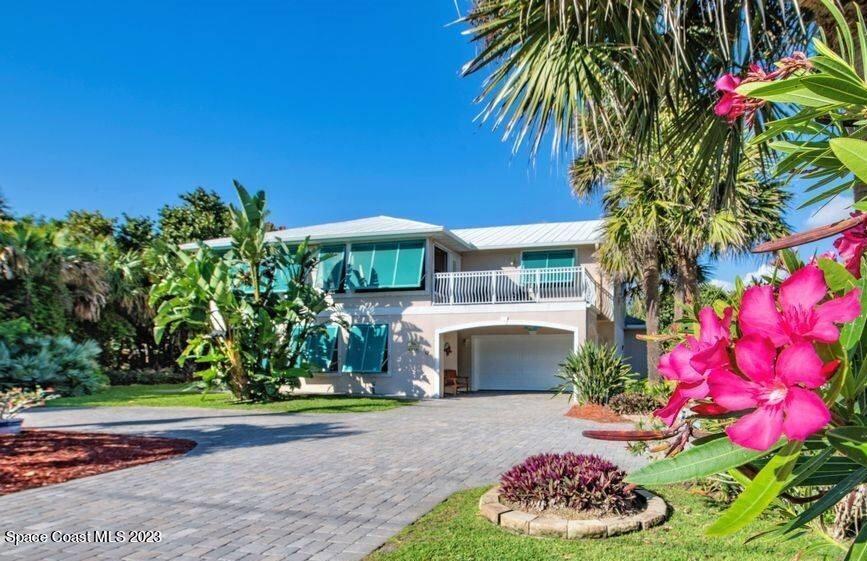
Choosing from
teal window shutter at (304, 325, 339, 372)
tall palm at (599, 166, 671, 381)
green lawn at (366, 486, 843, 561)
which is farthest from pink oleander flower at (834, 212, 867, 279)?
teal window shutter at (304, 325, 339, 372)

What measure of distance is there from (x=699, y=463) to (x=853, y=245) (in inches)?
30.5

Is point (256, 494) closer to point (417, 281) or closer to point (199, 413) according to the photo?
point (199, 413)

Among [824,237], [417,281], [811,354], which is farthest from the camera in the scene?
[417,281]

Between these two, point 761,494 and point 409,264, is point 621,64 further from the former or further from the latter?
point 409,264

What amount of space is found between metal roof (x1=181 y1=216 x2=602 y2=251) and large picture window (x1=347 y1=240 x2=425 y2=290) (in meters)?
0.51

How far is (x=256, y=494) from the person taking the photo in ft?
21.8

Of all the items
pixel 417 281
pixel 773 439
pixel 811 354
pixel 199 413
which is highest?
pixel 417 281

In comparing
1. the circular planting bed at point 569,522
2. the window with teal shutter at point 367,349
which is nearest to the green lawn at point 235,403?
the window with teal shutter at point 367,349

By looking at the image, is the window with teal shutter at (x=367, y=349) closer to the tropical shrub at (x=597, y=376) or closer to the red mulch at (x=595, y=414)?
the tropical shrub at (x=597, y=376)

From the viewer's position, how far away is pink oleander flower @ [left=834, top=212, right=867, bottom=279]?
1.29 m

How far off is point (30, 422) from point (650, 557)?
13.8 metres

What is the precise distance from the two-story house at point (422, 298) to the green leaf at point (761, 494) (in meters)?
17.8

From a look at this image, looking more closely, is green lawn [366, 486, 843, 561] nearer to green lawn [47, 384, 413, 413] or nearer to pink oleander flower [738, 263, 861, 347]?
pink oleander flower [738, 263, 861, 347]

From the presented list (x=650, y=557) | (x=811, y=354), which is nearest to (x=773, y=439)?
(x=811, y=354)
